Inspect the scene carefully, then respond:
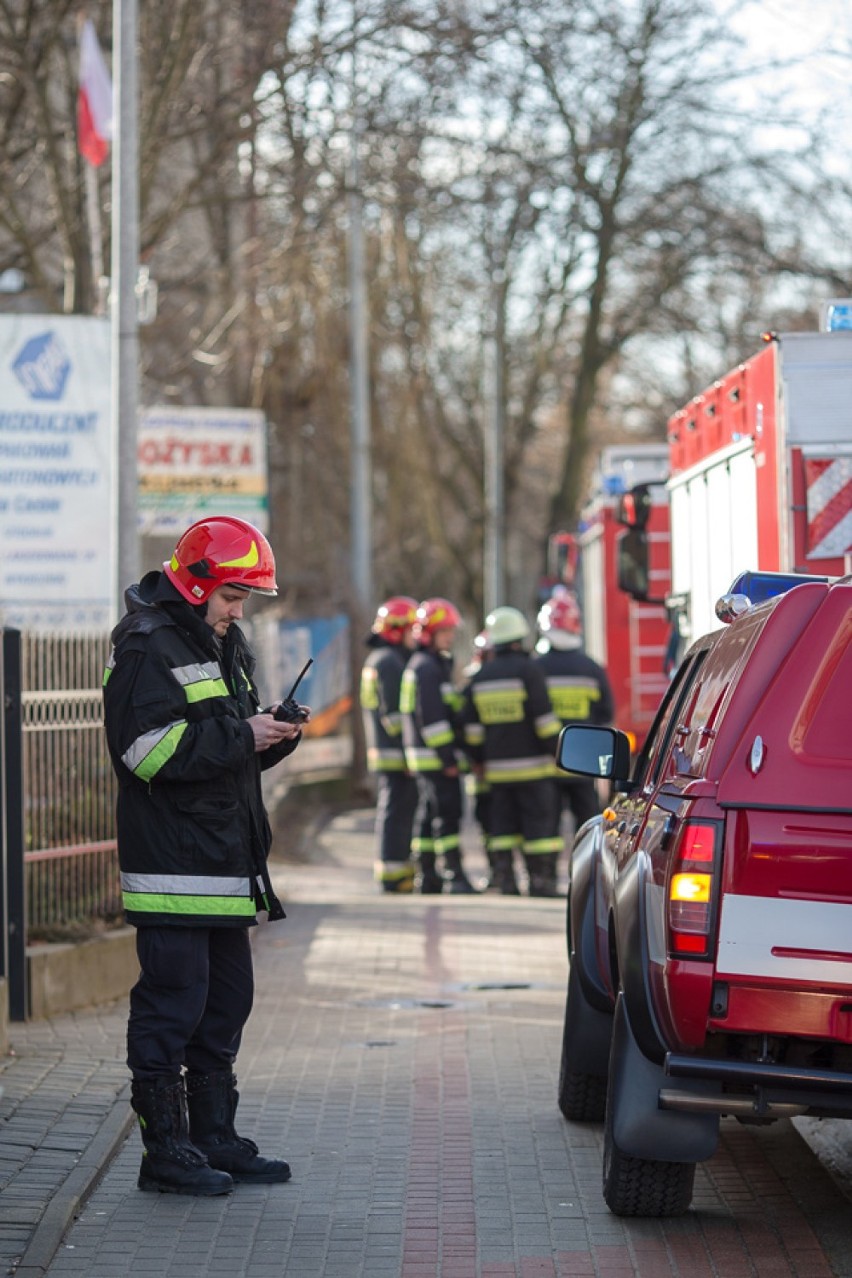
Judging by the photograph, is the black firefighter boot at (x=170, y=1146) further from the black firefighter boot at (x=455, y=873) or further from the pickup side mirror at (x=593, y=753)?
the black firefighter boot at (x=455, y=873)

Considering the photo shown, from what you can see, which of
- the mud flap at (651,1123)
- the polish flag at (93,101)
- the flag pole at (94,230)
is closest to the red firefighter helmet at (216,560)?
the mud flap at (651,1123)

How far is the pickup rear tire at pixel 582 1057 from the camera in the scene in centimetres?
686

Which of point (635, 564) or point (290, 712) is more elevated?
point (635, 564)

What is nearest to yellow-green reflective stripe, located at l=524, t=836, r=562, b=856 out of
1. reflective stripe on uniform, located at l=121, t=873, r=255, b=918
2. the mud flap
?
reflective stripe on uniform, located at l=121, t=873, r=255, b=918

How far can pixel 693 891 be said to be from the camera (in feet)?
16.4

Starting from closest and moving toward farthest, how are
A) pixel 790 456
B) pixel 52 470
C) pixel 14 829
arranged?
pixel 790 456
pixel 14 829
pixel 52 470

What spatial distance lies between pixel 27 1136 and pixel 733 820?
9.58ft

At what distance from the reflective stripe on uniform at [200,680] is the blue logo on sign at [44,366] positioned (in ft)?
29.6

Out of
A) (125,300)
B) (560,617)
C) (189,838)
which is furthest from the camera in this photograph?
(560,617)

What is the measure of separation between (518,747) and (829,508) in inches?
234

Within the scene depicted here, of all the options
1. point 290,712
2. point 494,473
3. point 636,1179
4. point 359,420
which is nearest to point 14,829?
point 290,712

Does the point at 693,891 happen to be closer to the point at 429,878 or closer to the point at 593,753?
the point at 593,753

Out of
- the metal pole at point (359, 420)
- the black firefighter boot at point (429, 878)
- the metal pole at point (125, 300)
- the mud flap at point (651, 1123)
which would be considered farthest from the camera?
the metal pole at point (359, 420)

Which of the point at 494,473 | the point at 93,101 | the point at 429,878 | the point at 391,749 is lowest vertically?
the point at 429,878
